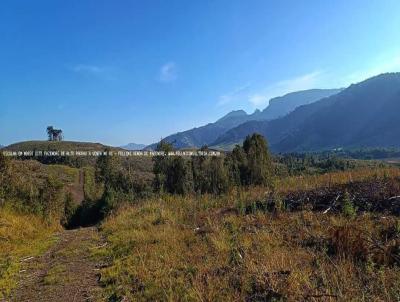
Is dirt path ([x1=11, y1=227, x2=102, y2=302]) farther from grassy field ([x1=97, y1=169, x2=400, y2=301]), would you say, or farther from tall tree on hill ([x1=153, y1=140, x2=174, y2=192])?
tall tree on hill ([x1=153, y1=140, x2=174, y2=192])

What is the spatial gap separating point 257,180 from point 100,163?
190 feet

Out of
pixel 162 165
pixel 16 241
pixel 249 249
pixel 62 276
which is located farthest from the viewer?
pixel 162 165

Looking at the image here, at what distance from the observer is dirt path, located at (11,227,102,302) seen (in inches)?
296

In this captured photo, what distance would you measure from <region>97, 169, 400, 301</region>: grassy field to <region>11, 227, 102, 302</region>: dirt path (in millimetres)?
426

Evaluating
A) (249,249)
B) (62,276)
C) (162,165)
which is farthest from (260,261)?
(162,165)

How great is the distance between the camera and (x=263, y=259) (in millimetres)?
6934

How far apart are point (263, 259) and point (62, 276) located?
463 centimetres

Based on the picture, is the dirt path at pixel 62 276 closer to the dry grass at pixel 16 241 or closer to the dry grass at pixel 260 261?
the dry grass at pixel 16 241

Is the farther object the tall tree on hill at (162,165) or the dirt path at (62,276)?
the tall tree on hill at (162,165)

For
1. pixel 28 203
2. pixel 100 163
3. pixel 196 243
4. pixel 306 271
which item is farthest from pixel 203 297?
pixel 100 163

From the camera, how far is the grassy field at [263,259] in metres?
5.37

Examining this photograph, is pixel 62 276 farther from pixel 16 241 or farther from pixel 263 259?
pixel 16 241

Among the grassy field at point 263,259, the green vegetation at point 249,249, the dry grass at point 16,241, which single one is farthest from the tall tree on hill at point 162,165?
the grassy field at point 263,259

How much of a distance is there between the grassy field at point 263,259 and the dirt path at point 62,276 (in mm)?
426
